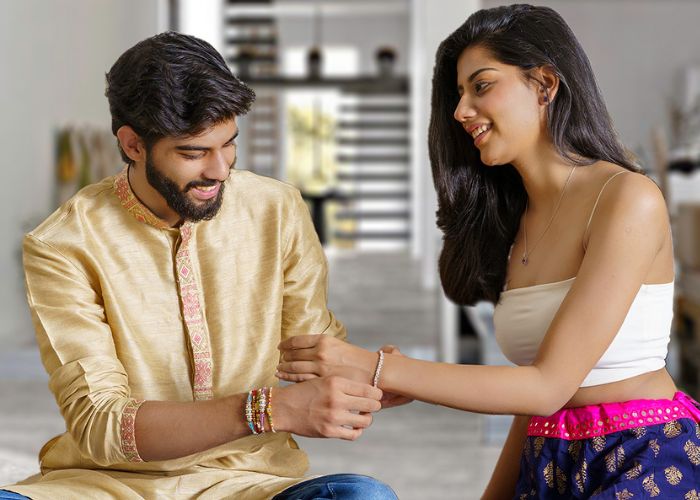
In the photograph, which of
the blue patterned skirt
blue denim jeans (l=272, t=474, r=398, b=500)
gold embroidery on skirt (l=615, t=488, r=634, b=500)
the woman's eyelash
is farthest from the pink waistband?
the woman's eyelash

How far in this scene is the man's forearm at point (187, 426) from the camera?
5.11ft

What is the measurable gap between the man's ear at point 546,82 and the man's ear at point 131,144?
26.9 inches

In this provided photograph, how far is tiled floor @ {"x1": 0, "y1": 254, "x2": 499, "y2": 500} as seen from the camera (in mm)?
3600

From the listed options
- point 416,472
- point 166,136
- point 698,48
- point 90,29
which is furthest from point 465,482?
point 698,48

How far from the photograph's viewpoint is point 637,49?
40.3ft

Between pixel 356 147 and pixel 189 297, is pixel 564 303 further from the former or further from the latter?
pixel 356 147

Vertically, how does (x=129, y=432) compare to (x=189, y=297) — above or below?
below

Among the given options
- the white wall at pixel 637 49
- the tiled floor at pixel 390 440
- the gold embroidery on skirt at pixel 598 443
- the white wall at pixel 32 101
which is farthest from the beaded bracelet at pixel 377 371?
the white wall at pixel 637 49

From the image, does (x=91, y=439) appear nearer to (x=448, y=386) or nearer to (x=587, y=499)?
(x=448, y=386)

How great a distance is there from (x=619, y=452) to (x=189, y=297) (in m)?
0.78

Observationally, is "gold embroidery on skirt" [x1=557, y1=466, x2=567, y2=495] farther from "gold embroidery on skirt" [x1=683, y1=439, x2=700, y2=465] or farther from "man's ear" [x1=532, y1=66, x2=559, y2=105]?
"man's ear" [x1=532, y1=66, x2=559, y2=105]

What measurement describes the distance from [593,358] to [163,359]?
749 millimetres

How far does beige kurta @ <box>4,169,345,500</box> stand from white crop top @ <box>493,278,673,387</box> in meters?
0.40

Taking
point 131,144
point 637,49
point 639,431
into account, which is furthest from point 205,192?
point 637,49
